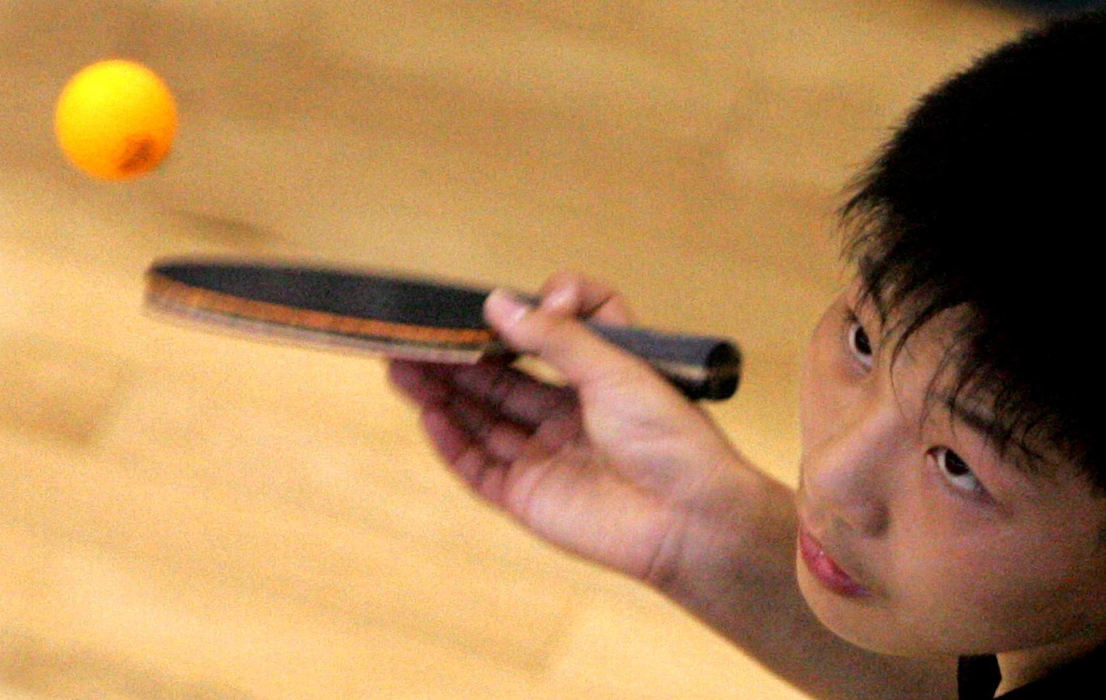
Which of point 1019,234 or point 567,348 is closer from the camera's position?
point 1019,234

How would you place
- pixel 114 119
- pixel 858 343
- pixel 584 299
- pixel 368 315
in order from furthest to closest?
pixel 114 119, pixel 584 299, pixel 368 315, pixel 858 343

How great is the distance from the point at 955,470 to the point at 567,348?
281 mm

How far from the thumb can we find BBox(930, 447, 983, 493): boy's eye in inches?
10.0

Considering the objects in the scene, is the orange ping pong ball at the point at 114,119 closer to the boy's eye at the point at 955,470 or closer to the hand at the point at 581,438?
the hand at the point at 581,438

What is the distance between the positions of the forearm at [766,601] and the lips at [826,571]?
0.18 metres

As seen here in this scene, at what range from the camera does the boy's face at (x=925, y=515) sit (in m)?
0.47

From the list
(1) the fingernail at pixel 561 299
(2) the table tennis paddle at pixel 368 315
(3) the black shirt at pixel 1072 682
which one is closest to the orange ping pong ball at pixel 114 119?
(2) the table tennis paddle at pixel 368 315

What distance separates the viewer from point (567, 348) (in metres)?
0.73

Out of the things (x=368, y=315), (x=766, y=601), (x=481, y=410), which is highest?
(x=368, y=315)

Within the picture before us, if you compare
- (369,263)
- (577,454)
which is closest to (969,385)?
(577,454)

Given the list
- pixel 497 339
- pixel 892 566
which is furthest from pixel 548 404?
pixel 892 566

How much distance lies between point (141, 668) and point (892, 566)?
630mm

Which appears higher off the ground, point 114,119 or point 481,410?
point 114,119

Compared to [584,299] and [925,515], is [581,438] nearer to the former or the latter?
[584,299]
